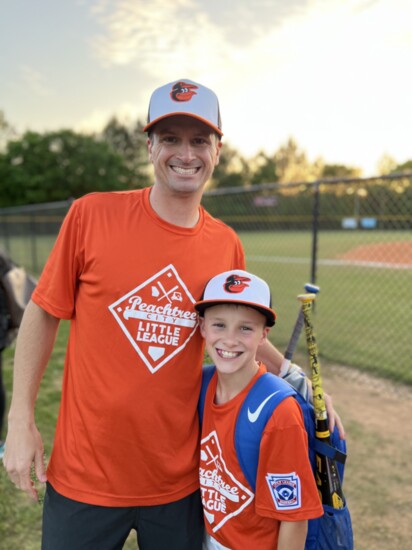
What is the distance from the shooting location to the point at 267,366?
6.73 feet

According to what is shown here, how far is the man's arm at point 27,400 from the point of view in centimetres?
165

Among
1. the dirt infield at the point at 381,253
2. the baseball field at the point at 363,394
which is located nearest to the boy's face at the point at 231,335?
the baseball field at the point at 363,394

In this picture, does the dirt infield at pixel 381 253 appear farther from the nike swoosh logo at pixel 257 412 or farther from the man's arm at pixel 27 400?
the man's arm at pixel 27 400

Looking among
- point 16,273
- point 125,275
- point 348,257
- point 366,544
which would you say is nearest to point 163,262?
point 125,275

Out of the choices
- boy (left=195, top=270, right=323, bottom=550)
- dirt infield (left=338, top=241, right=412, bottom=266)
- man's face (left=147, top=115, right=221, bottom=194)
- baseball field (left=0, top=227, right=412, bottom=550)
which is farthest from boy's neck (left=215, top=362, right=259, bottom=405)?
dirt infield (left=338, top=241, right=412, bottom=266)

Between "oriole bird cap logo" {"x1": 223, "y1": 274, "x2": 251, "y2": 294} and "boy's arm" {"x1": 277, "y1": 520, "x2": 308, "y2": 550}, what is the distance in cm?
78

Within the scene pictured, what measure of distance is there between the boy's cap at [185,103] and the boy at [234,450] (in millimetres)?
570

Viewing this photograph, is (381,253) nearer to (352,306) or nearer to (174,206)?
(352,306)

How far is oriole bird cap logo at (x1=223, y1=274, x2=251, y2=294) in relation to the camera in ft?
5.60

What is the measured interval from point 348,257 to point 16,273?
15.8 m

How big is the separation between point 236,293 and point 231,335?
0.16 meters

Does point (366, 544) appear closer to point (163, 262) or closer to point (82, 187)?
point (163, 262)

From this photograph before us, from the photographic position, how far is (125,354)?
1684 millimetres

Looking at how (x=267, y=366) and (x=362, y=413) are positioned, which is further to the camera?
(x=362, y=413)
